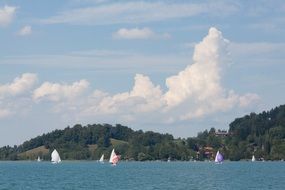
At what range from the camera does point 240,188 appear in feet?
395

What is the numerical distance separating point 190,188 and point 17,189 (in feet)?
91.4

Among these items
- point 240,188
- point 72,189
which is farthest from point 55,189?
point 240,188

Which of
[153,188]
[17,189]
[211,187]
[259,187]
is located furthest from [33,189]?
[259,187]

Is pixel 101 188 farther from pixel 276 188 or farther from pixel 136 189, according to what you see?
pixel 276 188

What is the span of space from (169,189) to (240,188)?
13.2m

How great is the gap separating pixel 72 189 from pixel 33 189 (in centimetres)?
642

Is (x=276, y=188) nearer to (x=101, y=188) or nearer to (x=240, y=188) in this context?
(x=240, y=188)

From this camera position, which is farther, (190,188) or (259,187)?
(259,187)

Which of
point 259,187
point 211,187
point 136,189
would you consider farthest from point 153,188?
point 259,187

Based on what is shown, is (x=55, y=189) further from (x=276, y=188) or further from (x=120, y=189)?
(x=276, y=188)

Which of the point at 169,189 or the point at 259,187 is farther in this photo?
the point at 259,187

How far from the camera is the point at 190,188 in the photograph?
11494 cm

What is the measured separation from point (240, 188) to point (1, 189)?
3862 cm

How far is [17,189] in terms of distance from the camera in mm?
119062
